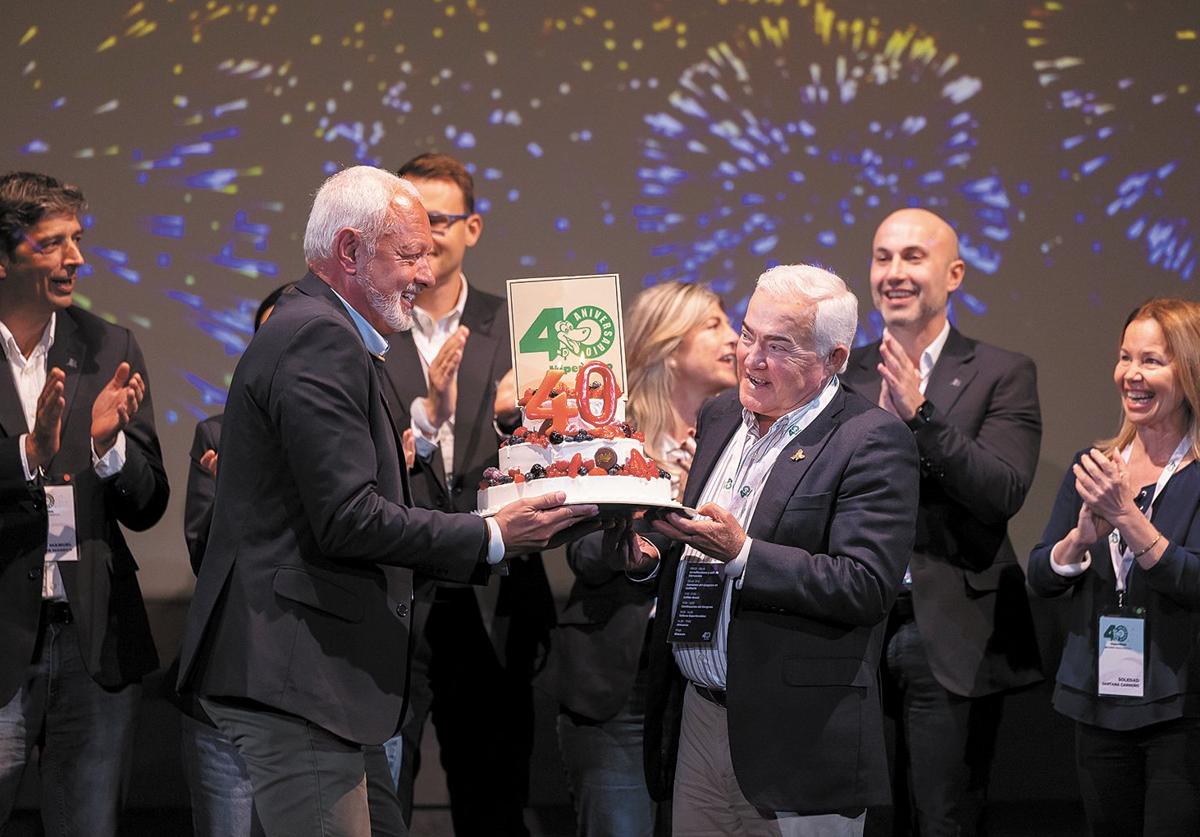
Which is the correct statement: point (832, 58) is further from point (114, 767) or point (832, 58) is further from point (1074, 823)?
point (114, 767)

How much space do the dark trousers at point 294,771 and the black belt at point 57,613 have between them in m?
1.47

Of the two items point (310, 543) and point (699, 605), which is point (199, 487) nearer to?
point (310, 543)

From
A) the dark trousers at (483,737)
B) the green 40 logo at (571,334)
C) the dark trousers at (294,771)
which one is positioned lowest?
the dark trousers at (483,737)

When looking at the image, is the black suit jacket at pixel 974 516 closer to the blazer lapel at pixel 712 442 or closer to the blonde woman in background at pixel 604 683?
the blonde woman in background at pixel 604 683

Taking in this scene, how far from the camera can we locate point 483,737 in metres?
4.99

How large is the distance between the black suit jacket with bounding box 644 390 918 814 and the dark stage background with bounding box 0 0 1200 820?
2316 millimetres

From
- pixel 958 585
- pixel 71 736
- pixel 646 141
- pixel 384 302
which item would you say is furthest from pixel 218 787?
pixel 646 141

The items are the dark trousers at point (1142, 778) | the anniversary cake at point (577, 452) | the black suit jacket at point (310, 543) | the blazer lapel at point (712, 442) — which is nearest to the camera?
the black suit jacket at point (310, 543)

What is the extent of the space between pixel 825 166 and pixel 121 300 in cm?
283

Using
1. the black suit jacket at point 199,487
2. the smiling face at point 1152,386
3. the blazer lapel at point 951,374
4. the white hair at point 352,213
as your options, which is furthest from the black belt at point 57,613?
the smiling face at point 1152,386

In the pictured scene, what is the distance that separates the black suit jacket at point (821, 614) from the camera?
3027 mm

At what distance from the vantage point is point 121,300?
17.7 ft

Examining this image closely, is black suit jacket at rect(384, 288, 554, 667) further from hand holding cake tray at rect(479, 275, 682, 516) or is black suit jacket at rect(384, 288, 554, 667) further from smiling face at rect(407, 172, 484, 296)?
hand holding cake tray at rect(479, 275, 682, 516)

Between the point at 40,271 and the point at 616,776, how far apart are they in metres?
2.36
